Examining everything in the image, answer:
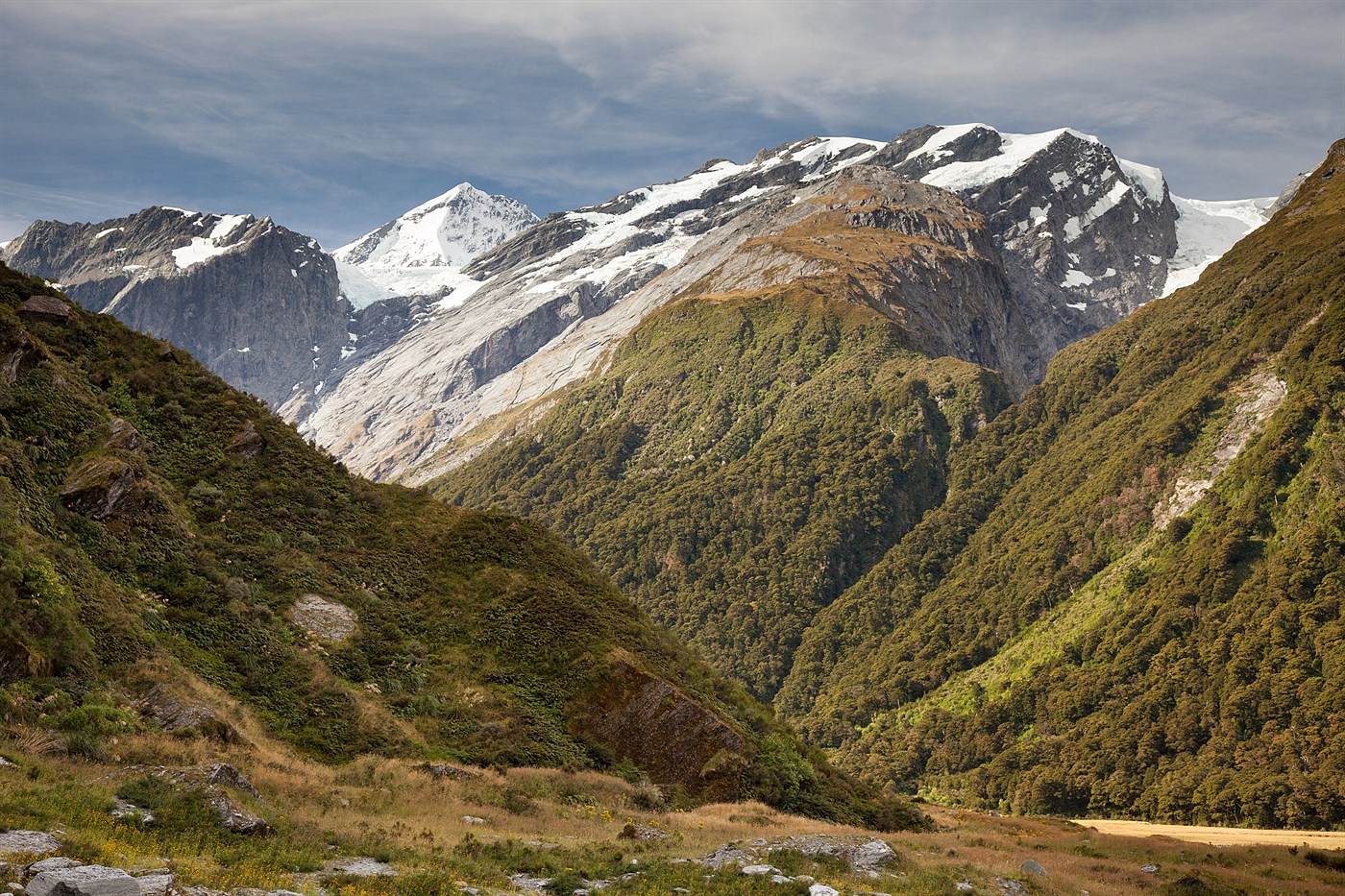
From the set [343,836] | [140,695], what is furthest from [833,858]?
[140,695]

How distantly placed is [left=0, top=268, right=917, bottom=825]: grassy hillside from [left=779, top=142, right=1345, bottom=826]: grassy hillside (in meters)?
93.9

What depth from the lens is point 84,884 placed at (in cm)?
1409

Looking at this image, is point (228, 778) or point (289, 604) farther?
point (289, 604)

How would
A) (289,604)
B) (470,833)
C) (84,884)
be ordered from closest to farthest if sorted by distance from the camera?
1. (84,884)
2. (470,833)
3. (289,604)

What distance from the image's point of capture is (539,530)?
164ft

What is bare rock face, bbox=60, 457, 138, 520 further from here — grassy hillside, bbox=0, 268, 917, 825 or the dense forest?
the dense forest

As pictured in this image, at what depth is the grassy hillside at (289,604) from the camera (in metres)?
28.5

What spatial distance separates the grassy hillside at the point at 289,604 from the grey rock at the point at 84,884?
9.53m

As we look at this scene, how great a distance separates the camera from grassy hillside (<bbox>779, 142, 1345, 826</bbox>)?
11556 cm

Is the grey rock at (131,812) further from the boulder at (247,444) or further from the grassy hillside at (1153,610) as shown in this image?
the grassy hillside at (1153,610)

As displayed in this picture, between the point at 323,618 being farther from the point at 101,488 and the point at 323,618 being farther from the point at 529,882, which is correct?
the point at 529,882

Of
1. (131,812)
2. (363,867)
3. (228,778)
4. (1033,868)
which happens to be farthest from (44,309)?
(1033,868)

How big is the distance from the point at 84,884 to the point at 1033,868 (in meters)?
27.7

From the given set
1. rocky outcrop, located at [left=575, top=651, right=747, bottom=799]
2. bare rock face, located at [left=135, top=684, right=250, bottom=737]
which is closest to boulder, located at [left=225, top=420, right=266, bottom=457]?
bare rock face, located at [left=135, top=684, right=250, bottom=737]
